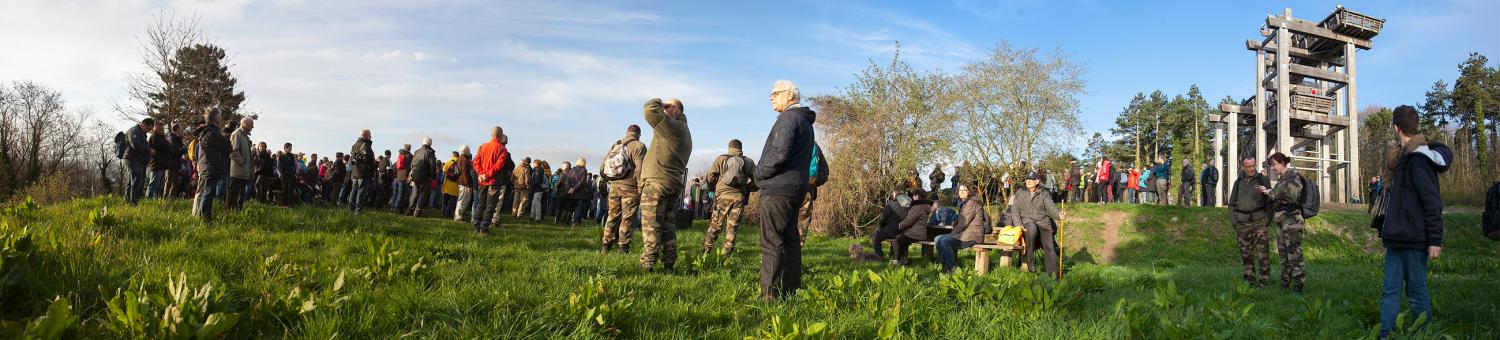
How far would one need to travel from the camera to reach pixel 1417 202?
191 inches

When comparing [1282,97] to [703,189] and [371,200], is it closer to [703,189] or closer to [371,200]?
[703,189]

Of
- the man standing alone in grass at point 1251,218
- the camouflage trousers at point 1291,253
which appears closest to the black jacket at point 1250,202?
the man standing alone in grass at point 1251,218

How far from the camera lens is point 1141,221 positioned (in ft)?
56.1

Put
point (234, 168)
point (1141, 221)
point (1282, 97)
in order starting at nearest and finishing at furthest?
point (234, 168), point (1141, 221), point (1282, 97)

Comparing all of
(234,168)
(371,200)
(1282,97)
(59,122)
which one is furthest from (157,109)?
(1282,97)

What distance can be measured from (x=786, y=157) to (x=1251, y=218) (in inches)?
284

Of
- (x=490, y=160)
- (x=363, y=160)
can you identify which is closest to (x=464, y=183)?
(x=363, y=160)

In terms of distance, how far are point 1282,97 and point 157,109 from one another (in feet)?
133

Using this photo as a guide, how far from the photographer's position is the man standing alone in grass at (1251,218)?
861 centimetres

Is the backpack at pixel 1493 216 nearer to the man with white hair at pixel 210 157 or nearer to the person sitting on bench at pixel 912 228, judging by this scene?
the person sitting on bench at pixel 912 228

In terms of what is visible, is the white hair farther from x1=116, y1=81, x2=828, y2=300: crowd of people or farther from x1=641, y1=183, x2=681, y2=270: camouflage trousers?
x1=641, y1=183, x2=681, y2=270: camouflage trousers

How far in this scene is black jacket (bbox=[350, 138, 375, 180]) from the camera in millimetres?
13117

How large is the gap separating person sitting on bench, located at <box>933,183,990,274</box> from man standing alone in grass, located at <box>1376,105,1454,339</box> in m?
4.66

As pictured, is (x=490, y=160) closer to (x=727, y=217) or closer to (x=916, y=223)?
(x=727, y=217)
